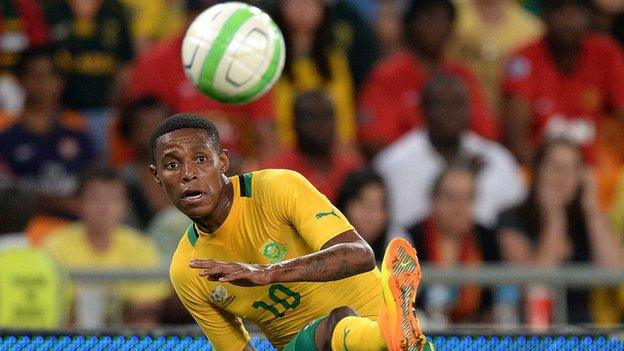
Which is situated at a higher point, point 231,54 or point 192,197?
point 231,54

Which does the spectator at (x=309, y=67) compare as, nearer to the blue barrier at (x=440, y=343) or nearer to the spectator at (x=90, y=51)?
the spectator at (x=90, y=51)

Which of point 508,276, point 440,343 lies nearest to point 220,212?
point 440,343

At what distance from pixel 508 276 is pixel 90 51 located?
3.91 metres

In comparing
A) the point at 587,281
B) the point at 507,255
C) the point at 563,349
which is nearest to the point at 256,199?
the point at 563,349

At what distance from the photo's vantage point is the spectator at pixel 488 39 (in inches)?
419

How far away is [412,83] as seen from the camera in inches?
396

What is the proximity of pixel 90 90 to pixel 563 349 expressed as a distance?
511cm

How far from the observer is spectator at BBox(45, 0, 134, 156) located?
10.4 meters

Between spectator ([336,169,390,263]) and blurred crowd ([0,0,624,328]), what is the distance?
12 millimetres

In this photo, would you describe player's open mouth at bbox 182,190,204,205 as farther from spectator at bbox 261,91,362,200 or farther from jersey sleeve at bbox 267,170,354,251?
spectator at bbox 261,91,362,200

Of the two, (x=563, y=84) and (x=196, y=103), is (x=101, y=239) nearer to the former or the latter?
(x=196, y=103)

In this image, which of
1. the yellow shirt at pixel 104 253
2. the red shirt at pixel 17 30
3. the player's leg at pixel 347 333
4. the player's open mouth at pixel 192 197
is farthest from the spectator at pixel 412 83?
the player's open mouth at pixel 192 197

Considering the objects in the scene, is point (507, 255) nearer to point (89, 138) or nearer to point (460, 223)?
point (460, 223)

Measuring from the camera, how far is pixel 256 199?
18.0ft
